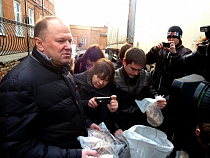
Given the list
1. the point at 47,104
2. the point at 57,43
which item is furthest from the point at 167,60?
the point at 47,104

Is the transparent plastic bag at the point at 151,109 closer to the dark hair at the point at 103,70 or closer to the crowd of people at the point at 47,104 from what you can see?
the crowd of people at the point at 47,104

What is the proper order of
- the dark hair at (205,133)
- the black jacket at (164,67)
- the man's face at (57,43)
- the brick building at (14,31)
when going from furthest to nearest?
1. the brick building at (14,31)
2. the black jacket at (164,67)
3. the dark hair at (205,133)
4. the man's face at (57,43)

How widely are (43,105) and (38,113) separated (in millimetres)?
59

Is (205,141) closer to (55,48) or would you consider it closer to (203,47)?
(203,47)

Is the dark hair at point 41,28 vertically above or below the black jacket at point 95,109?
above

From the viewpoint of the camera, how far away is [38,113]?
1067 mm

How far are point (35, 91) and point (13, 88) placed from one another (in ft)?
0.42

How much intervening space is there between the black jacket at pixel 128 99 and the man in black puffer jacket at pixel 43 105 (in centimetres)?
72

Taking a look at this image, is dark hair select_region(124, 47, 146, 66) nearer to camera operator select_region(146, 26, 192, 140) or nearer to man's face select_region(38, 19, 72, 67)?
camera operator select_region(146, 26, 192, 140)

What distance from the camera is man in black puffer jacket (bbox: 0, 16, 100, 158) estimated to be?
3.21 feet

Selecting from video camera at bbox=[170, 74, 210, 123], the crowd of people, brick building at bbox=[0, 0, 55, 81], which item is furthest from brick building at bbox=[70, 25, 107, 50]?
video camera at bbox=[170, 74, 210, 123]

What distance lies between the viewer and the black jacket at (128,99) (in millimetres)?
1988

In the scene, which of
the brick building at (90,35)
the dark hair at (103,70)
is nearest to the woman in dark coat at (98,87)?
the dark hair at (103,70)

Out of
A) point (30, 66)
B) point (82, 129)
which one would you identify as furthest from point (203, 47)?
point (30, 66)
